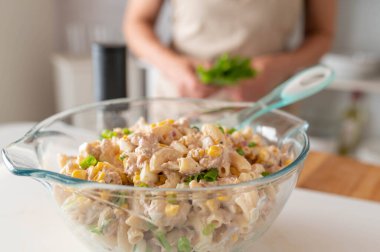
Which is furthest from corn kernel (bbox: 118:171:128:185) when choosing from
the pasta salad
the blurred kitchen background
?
the blurred kitchen background

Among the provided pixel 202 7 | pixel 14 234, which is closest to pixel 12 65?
pixel 202 7

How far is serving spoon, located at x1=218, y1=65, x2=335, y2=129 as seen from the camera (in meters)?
0.78

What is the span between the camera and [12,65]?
231 cm

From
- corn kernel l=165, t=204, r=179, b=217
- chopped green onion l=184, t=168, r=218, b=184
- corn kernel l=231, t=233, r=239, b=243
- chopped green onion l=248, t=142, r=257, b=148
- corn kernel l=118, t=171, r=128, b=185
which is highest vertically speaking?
chopped green onion l=248, t=142, r=257, b=148

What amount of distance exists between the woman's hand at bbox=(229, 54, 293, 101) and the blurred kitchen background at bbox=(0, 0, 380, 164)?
54 centimetres

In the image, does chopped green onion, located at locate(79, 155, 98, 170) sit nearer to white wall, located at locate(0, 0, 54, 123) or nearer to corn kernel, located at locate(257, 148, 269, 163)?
corn kernel, located at locate(257, 148, 269, 163)

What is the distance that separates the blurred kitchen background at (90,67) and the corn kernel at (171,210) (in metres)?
1.51

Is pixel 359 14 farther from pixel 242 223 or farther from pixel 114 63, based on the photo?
pixel 242 223

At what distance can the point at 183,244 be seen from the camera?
511 mm

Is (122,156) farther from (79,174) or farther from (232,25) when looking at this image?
(232,25)

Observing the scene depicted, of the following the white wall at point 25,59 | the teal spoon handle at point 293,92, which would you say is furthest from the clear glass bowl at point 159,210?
the white wall at point 25,59

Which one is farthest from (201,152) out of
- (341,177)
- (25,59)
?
(25,59)

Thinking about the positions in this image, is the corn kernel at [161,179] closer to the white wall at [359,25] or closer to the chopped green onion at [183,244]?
the chopped green onion at [183,244]

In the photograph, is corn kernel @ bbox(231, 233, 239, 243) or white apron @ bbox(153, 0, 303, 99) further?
white apron @ bbox(153, 0, 303, 99)
